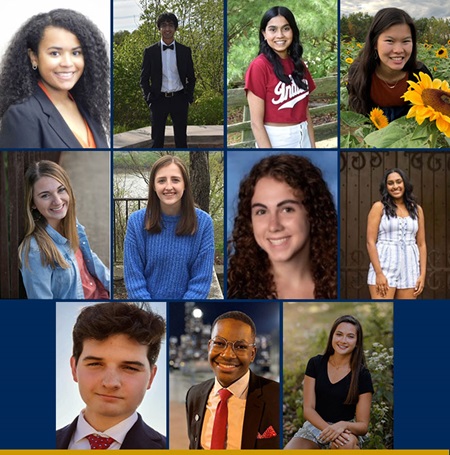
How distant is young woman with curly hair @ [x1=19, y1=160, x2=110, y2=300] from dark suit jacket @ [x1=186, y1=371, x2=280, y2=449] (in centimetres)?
104

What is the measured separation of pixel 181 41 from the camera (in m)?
8.15

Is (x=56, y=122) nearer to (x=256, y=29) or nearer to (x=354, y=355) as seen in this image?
(x=256, y=29)

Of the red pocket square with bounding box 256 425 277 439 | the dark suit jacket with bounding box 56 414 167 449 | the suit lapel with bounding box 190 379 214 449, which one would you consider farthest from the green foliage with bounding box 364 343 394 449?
the dark suit jacket with bounding box 56 414 167 449

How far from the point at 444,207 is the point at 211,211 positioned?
1.67 meters

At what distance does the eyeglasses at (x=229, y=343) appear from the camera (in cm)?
816

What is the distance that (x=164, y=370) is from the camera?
820cm

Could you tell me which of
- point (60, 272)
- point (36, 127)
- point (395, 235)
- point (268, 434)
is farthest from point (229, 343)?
point (36, 127)

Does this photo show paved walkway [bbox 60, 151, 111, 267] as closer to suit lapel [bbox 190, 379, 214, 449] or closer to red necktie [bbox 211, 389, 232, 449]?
suit lapel [bbox 190, 379, 214, 449]

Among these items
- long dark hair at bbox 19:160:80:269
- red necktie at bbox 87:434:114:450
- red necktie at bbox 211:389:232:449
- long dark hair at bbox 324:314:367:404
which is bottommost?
red necktie at bbox 87:434:114:450

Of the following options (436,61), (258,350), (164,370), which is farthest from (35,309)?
(436,61)

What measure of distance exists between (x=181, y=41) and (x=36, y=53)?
1029 millimetres

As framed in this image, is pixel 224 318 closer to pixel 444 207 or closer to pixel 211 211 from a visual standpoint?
pixel 211 211

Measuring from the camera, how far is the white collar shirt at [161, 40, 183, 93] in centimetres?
814

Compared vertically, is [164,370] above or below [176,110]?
below
